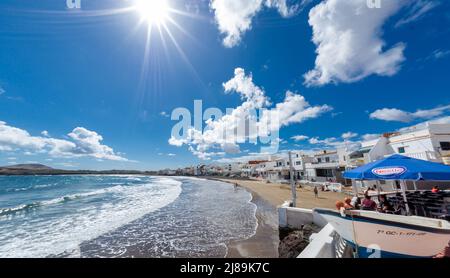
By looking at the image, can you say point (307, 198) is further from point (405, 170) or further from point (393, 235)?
point (393, 235)

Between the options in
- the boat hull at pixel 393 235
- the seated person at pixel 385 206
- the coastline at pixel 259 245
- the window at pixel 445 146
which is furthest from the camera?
the window at pixel 445 146

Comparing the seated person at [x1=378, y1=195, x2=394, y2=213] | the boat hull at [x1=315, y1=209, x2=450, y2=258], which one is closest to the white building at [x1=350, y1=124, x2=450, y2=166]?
the seated person at [x1=378, y1=195, x2=394, y2=213]

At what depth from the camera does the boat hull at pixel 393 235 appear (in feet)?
11.0

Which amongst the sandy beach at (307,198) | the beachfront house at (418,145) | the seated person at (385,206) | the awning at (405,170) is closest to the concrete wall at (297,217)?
the seated person at (385,206)

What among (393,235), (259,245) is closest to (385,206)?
(393,235)

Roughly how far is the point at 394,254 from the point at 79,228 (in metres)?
16.2

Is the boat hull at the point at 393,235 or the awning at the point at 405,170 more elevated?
the awning at the point at 405,170

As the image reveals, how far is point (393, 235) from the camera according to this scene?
11.8ft

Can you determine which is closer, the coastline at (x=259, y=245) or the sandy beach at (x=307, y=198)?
the coastline at (x=259, y=245)

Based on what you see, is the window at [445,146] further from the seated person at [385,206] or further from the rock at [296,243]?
the rock at [296,243]

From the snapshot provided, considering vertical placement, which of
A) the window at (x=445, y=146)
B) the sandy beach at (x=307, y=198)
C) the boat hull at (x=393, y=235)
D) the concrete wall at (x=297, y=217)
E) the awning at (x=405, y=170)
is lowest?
the sandy beach at (x=307, y=198)
